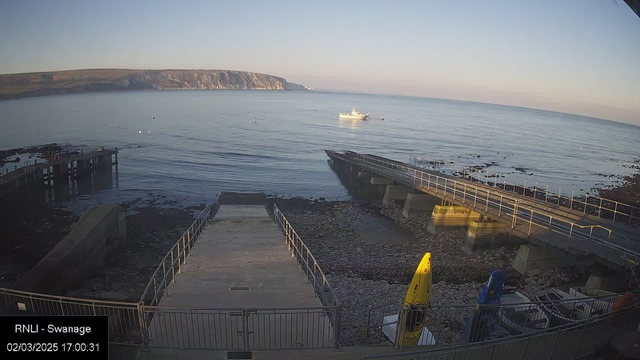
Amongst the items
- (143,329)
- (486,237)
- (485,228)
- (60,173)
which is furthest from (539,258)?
(60,173)

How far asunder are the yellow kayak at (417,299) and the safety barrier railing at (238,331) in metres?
1.42

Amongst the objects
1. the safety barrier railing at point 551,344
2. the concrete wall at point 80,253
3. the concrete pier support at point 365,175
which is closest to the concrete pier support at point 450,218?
the concrete pier support at point 365,175

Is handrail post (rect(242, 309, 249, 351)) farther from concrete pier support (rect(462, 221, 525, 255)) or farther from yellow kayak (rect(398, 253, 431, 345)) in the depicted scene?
concrete pier support (rect(462, 221, 525, 255))

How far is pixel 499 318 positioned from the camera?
9570 mm

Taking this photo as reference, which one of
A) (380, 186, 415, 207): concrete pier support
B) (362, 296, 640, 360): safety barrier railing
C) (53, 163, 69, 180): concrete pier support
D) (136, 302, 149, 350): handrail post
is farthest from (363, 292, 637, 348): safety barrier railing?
(53, 163, 69, 180): concrete pier support

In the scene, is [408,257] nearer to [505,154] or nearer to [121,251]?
[121,251]

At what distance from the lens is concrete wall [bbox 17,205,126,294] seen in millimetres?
14258

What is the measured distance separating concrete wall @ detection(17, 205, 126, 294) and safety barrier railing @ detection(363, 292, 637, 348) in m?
10.8

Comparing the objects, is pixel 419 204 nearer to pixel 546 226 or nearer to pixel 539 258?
pixel 546 226

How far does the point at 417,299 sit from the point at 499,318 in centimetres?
289

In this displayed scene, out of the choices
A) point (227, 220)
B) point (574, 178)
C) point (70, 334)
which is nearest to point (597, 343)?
point (70, 334)

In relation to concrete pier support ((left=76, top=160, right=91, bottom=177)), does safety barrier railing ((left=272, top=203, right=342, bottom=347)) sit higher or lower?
higher

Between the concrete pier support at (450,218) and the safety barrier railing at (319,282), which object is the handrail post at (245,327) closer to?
the safety barrier railing at (319,282)

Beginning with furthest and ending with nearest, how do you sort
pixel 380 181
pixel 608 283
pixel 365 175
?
1. pixel 365 175
2. pixel 380 181
3. pixel 608 283
